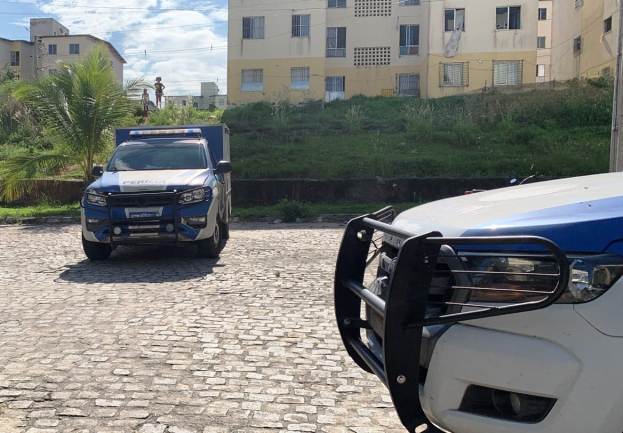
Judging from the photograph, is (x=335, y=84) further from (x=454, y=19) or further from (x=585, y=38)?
(x=585, y=38)

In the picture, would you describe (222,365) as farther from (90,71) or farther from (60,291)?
(90,71)

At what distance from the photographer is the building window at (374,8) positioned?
38.1 meters

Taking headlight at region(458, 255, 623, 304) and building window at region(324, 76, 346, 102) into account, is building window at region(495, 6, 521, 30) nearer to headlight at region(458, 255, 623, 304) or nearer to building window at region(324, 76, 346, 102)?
building window at region(324, 76, 346, 102)

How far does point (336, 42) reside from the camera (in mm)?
39125

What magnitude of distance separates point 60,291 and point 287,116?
1939 centimetres

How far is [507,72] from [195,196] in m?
32.7

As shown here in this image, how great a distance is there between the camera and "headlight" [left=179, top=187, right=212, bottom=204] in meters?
8.26

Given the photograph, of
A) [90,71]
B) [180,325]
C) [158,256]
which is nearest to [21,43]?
[90,71]

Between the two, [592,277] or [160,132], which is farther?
[160,132]

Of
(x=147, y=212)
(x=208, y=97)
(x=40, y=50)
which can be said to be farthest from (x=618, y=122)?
(x=40, y=50)

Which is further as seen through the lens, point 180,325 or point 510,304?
point 180,325

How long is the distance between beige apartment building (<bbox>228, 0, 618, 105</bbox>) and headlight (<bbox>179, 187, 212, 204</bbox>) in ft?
95.7

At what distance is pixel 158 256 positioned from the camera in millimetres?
9656

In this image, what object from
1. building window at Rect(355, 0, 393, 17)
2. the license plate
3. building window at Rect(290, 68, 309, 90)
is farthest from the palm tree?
building window at Rect(355, 0, 393, 17)
